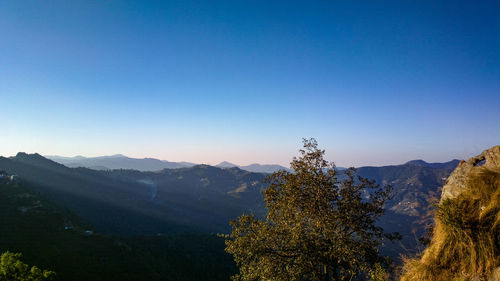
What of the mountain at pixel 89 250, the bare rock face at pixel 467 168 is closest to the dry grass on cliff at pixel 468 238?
the bare rock face at pixel 467 168

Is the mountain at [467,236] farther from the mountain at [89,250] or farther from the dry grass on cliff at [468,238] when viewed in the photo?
the mountain at [89,250]

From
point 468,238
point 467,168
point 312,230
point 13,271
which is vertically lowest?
point 13,271

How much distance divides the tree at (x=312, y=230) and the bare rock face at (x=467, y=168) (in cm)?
600

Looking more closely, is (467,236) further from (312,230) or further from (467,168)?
(312,230)

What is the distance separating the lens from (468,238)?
7062mm

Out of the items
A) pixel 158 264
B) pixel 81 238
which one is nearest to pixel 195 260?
pixel 158 264

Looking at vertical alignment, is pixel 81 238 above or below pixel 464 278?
below

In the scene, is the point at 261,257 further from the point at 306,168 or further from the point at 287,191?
the point at 306,168

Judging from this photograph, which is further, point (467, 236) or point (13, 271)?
point (13, 271)

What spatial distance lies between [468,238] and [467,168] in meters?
3.28

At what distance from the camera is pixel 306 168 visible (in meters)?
16.2

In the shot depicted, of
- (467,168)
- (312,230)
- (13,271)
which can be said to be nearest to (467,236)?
(467,168)

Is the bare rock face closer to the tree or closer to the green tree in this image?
the tree

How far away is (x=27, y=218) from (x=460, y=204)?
14628 centimetres
